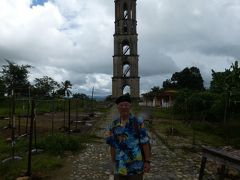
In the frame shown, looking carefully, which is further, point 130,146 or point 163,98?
point 163,98

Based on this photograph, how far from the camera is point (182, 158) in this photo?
34.4ft

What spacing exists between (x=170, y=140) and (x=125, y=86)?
1652 inches

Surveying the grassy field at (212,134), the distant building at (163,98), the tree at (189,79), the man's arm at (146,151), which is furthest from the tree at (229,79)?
the tree at (189,79)

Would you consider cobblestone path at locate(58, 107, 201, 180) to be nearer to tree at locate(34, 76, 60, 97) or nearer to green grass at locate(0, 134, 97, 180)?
green grass at locate(0, 134, 97, 180)

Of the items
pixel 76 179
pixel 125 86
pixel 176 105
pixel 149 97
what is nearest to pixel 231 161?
pixel 76 179

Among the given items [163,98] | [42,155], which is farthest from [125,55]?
[42,155]

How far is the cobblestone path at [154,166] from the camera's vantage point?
8.16m

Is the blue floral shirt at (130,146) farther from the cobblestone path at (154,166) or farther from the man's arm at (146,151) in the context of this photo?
the cobblestone path at (154,166)

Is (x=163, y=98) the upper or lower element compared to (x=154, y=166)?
upper

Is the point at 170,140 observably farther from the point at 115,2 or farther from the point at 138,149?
the point at 115,2

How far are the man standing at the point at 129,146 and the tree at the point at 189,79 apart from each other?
69557 millimetres

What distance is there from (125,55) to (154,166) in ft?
156

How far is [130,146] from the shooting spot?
4.60 meters

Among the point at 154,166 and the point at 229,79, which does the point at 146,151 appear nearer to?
the point at 154,166
